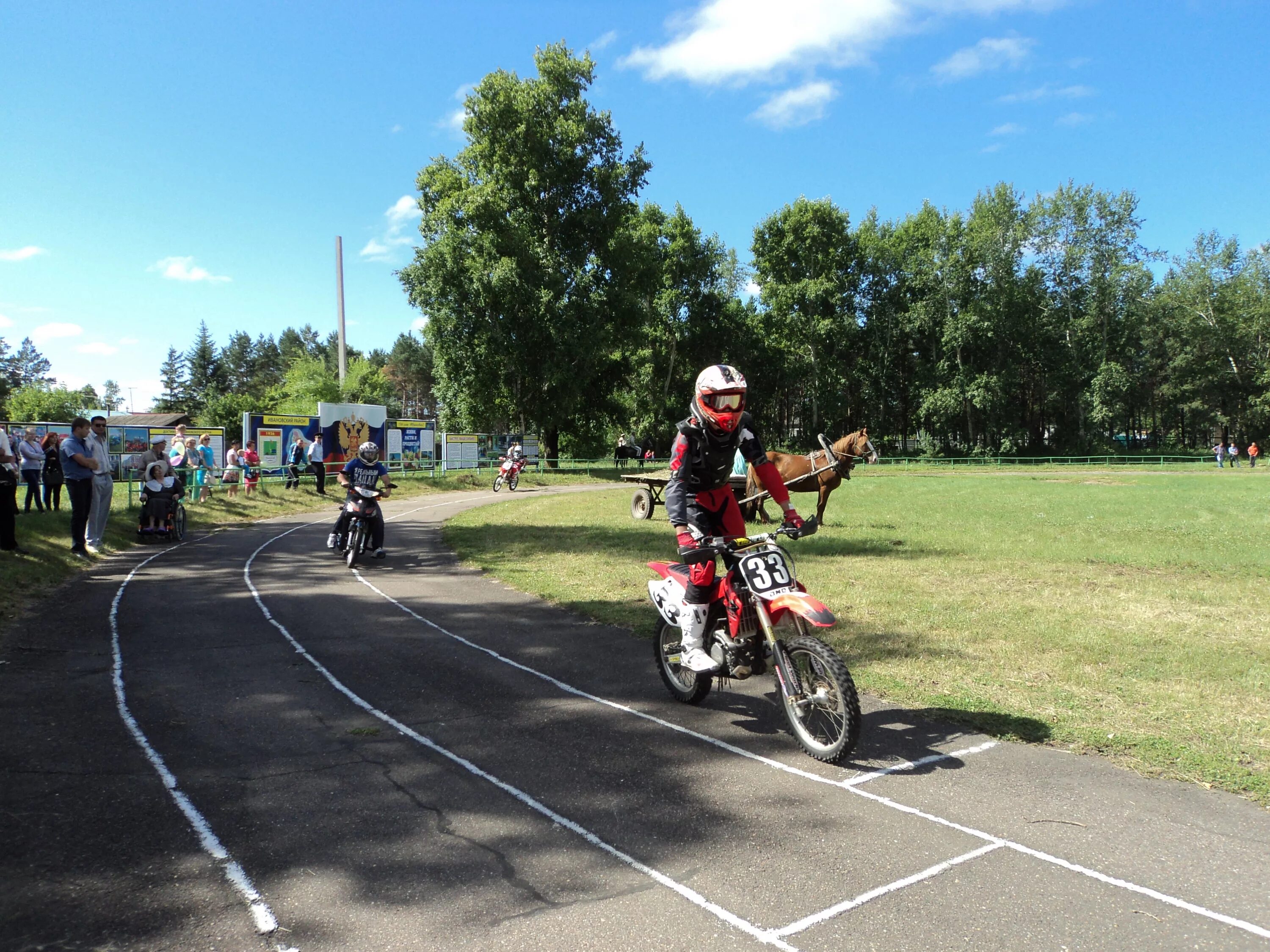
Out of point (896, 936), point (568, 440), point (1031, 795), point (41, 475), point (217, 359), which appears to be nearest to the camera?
point (896, 936)

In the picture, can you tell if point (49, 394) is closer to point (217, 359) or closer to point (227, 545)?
point (217, 359)

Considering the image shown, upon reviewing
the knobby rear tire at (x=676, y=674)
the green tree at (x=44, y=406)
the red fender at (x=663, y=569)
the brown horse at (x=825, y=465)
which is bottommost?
the knobby rear tire at (x=676, y=674)

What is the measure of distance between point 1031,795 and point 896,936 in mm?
1713

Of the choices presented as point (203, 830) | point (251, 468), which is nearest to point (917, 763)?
point (203, 830)

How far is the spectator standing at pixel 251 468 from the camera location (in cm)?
2244

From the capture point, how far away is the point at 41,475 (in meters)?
17.9

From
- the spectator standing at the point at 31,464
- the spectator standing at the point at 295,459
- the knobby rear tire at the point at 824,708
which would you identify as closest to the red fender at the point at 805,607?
the knobby rear tire at the point at 824,708

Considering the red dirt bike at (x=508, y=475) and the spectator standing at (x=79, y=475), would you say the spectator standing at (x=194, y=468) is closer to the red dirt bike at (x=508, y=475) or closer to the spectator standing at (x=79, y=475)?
the spectator standing at (x=79, y=475)

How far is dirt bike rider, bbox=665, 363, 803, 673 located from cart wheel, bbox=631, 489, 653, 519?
12745 millimetres

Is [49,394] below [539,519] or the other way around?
the other way around

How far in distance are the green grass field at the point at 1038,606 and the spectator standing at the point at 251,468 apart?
288 inches

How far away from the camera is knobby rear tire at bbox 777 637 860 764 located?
447 cm

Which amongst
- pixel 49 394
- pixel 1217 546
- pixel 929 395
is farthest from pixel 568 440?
pixel 49 394

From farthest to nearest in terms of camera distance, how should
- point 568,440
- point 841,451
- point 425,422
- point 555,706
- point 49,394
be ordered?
point 49,394, point 568,440, point 425,422, point 841,451, point 555,706
